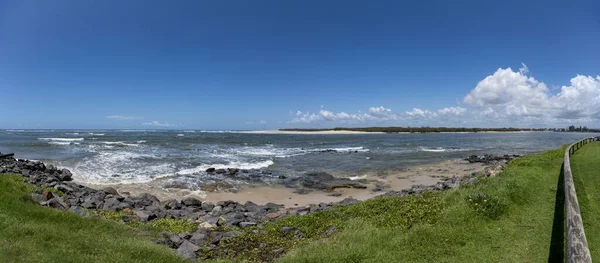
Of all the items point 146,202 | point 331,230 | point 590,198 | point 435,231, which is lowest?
point 146,202

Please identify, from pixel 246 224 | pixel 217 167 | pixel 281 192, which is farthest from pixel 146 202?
pixel 217 167

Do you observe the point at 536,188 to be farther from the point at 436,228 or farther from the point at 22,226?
the point at 22,226

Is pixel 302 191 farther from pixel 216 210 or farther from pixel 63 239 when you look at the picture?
pixel 63 239

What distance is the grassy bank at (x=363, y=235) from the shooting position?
617 cm

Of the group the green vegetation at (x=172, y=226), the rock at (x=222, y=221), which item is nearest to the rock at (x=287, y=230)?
the rock at (x=222, y=221)

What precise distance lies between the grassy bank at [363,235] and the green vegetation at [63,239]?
0.6 inches

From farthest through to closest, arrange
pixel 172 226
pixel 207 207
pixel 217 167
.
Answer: pixel 217 167, pixel 207 207, pixel 172 226

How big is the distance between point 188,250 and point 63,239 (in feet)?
7.84

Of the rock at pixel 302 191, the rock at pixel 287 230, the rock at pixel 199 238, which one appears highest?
the rock at pixel 287 230

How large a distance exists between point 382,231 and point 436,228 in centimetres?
114

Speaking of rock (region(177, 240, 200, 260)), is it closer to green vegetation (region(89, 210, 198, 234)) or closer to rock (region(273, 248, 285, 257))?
green vegetation (region(89, 210, 198, 234))

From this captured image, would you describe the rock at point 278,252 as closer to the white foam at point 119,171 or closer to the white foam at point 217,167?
the white foam at point 119,171

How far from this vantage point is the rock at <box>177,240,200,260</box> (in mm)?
6812

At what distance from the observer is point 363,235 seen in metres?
7.17
